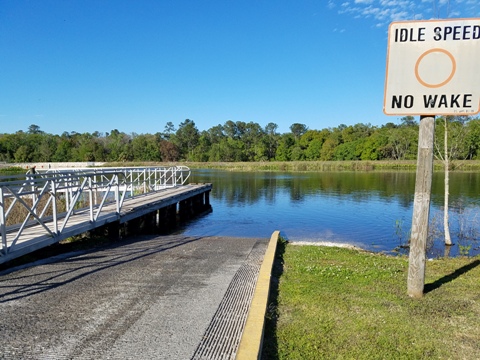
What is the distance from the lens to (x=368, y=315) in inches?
169

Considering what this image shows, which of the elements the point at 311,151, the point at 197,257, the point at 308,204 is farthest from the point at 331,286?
the point at 311,151

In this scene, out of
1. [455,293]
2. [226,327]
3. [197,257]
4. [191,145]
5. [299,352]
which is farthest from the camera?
[191,145]

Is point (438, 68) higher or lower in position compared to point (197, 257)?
higher

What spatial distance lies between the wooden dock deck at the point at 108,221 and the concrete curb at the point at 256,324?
419cm

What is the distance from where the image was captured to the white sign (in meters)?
4.64

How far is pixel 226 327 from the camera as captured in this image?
12.6ft

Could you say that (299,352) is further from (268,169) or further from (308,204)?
(268,169)

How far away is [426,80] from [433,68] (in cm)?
18

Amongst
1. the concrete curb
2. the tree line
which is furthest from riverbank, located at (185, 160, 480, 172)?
the concrete curb

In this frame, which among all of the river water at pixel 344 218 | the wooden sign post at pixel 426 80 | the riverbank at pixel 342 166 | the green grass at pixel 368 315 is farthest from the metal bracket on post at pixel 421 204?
the riverbank at pixel 342 166

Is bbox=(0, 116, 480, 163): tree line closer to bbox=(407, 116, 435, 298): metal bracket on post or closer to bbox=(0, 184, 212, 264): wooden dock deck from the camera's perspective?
bbox=(0, 184, 212, 264): wooden dock deck

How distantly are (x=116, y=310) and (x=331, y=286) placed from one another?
10.1 feet

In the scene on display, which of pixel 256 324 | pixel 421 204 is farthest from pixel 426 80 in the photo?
pixel 256 324

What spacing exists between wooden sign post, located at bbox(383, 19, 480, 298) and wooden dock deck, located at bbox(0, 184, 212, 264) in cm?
633
